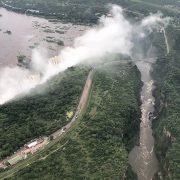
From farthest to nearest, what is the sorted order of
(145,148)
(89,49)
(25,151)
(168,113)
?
1. (89,49)
2. (168,113)
3. (145,148)
4. (25,151)

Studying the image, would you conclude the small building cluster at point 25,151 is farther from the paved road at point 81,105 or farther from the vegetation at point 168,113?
the vegetation at point 168,113

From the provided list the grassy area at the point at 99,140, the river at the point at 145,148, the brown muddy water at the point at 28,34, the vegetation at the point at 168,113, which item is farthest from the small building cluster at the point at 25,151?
the brown muddy water at the point at 28,34

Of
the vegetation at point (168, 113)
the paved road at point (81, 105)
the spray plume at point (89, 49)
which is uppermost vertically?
the spray plume at point (89, 49)

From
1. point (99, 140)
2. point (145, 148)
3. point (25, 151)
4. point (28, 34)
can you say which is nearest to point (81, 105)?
point (99, 140)

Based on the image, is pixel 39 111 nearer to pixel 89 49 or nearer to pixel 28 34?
pixel 89 49

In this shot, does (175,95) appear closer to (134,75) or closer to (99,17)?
(134,75)
